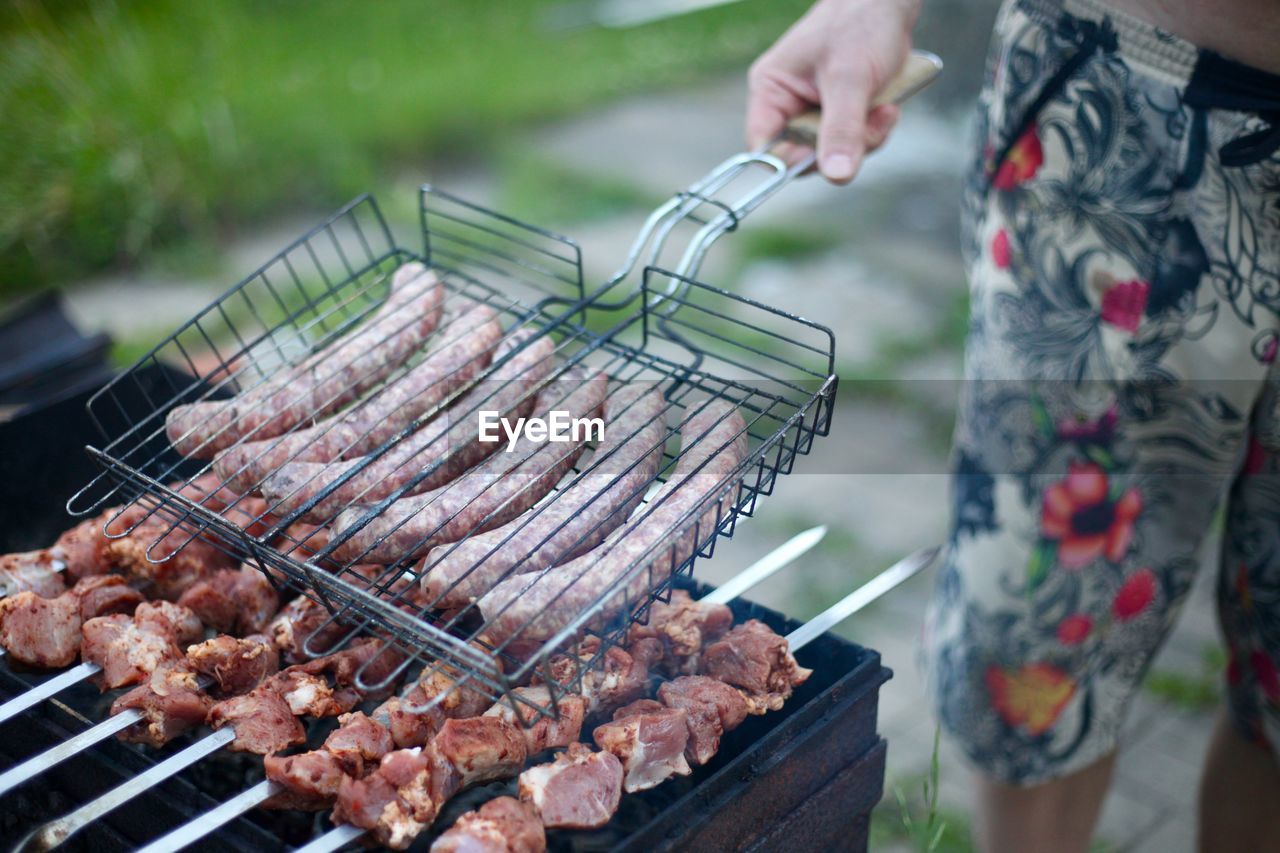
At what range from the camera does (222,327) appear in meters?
5.33

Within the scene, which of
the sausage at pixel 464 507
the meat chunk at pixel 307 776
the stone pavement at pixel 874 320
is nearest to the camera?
the meat chunk at pixel 307 776

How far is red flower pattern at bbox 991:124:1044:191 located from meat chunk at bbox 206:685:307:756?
1.60 m

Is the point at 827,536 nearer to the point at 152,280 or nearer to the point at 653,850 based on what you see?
the point at 653,850

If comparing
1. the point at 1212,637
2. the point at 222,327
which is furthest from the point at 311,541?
the point at 222,327

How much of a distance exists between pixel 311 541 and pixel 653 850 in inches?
28.3

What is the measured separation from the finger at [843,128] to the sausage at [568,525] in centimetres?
74

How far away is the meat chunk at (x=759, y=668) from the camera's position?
1.61m

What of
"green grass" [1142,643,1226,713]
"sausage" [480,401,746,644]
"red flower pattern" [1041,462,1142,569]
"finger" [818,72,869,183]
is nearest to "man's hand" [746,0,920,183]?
"finger" [818,72,869,183]

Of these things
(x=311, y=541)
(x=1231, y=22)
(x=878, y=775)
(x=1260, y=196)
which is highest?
(x=1231, y=22)

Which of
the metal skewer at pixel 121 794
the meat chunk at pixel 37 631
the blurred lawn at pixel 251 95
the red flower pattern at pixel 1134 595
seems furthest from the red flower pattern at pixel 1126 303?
the blurred lawn at pixel 251 95

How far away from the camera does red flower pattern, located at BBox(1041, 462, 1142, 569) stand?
221cm

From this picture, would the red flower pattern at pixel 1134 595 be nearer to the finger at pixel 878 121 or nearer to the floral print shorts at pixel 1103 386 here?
the floral print shorts at pixel 1103 386

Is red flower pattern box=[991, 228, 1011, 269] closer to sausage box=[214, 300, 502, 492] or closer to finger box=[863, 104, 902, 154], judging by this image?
finger box=[863, 104, 902, 154]

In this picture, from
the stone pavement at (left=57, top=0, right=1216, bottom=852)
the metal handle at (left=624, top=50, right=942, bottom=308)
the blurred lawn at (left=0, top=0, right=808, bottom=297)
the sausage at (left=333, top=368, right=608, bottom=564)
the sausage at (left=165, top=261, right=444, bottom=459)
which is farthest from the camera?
the blurred lawn at (left=0, top=0, right=808, bottom=297)
